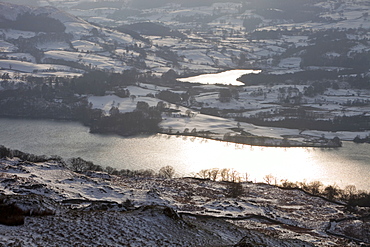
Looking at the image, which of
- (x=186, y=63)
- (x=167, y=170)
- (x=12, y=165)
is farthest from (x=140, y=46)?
(x=12, y=165)

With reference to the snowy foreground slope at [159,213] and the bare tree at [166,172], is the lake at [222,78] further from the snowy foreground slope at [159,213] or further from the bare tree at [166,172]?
the snowy foreground slope at [159,213]

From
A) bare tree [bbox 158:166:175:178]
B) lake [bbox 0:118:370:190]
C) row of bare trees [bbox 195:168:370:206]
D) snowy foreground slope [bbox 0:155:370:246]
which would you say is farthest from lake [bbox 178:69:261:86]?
snowy foreground slope [bbox 0:155:370:246]

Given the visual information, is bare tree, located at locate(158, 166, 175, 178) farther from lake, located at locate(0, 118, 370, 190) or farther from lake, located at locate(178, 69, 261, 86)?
lake, located at locate(178, 69, 261, 86)

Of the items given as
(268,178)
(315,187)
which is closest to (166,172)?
(268,178)

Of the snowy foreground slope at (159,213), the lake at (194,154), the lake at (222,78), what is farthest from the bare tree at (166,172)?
the lake at (222,78)

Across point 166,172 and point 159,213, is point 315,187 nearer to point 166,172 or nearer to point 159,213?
point 166,172

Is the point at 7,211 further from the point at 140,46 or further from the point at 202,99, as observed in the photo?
the point at 140,46
